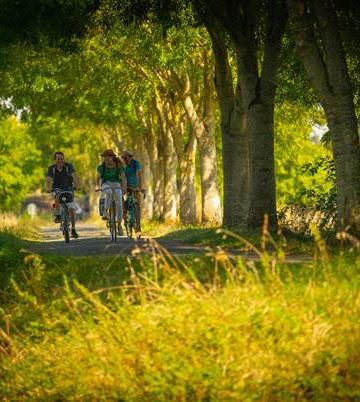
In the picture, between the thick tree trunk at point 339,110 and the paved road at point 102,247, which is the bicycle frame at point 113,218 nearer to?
the paved road at point 102,247

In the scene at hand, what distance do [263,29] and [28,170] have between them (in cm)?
6079

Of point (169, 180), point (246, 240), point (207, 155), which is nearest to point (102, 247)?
point (246, 240)

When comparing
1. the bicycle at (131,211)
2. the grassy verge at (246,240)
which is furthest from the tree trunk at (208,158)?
the grassy verge at (246,240)

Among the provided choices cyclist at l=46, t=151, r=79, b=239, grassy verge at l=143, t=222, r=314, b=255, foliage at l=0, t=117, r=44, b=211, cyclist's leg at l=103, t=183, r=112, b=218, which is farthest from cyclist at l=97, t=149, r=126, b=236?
foliage at l=0, t=117, r=44, b=211

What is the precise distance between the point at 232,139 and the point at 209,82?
32.0 ft

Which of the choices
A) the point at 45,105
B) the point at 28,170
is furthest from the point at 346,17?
the point at 28,170

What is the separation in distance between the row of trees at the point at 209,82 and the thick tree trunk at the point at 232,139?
0.03 metres

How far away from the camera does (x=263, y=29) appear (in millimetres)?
24203

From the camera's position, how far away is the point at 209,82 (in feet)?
116

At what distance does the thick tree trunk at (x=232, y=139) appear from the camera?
84.8 feet

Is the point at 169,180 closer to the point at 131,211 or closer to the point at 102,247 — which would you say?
the point at 131,211

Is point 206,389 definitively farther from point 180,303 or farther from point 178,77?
point 178,77

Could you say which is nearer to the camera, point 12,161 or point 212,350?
point 212,350

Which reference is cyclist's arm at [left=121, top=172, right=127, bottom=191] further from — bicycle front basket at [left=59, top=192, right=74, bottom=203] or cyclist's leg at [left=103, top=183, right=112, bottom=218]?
bicycle front basket at [left=59, top=192, right=74, bottom=203]
